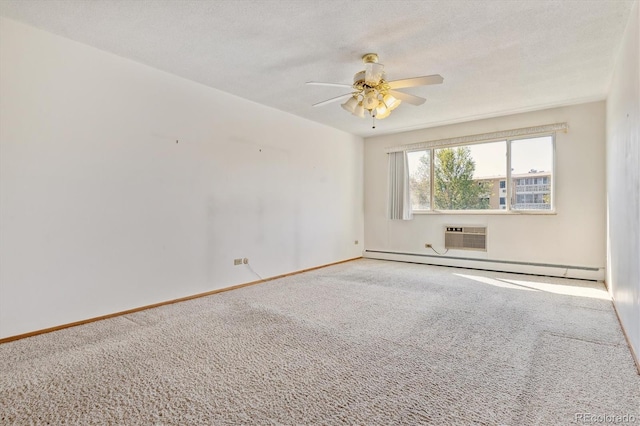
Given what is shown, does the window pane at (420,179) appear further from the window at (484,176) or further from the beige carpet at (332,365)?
the beige carpet at (332,365)

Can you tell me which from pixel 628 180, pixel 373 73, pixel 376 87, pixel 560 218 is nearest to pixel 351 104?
pixel 376 87

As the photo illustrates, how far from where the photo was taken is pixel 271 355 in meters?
2.29

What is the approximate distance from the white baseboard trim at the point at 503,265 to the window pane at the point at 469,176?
91cm

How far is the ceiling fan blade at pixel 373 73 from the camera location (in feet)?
10.0

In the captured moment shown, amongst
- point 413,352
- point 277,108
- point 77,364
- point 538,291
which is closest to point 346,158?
point 277,108

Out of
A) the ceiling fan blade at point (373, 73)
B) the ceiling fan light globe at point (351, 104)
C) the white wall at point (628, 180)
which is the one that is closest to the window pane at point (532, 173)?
the white wall at point (628, 180)

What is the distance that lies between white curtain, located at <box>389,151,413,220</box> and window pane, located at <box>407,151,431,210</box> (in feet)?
0.39

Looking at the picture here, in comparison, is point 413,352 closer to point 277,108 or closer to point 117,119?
point 117,119

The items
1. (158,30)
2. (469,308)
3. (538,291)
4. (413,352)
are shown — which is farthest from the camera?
(538,291)

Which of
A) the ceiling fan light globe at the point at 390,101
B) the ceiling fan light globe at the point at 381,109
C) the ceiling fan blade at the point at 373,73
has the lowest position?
the ceiling fan light globe at the point at 381,109

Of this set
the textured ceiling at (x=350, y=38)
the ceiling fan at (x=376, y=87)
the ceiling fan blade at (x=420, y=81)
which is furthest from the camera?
the ceiling fan at (x=376, y=87)

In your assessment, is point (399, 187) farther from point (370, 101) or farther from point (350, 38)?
point (350, 38)

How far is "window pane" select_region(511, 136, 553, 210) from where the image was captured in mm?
4984

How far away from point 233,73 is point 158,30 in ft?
3.15
